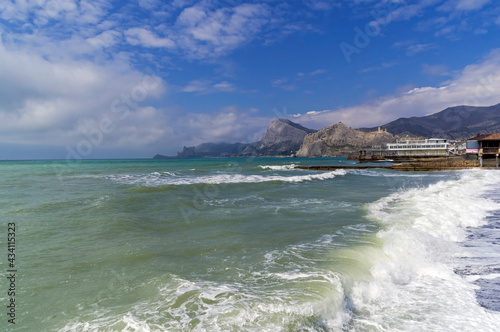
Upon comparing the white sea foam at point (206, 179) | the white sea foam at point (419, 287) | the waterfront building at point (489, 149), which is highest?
the waterfront building at point (489, 149)

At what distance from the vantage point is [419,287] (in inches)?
203

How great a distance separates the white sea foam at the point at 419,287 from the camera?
155 inches

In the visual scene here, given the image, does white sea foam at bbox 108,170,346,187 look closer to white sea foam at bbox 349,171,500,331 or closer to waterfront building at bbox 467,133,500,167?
white sea foam at bbox 349,171,500,331

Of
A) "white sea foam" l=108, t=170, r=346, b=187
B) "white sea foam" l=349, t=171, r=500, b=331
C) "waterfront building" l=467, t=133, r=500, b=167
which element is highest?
"waterfront building" l=467, t=133, r=500, b=167

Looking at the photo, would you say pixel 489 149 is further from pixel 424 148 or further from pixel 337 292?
pixel 424 148

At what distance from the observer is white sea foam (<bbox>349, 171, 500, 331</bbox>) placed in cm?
395

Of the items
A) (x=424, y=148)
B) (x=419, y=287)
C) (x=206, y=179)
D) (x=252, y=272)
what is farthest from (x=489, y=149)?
(x=424, y=148)

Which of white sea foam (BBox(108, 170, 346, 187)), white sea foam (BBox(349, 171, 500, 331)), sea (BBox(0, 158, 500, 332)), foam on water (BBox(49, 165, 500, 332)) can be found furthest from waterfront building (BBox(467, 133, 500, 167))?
foam on water (BBox(49, 165, 500, 332))

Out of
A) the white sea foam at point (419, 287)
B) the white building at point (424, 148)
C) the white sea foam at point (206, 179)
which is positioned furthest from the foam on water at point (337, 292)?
the white building at point (424, 148)

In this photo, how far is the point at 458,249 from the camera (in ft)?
23.5

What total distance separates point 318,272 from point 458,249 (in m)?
4.59

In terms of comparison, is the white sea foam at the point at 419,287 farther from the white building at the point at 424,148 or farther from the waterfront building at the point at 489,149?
the white building at the point at 424,148

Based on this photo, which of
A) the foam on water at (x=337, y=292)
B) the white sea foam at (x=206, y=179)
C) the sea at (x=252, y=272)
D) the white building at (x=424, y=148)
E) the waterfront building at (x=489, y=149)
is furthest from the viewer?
the white building at (x=424, y=148)

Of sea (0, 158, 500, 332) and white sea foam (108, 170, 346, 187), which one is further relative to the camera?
white sea foam (108, 170, 346, 187)
